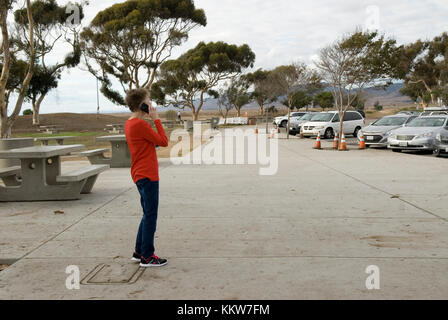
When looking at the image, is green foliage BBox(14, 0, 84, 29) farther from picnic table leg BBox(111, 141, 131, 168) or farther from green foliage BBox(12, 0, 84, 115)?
picnic table leg BBox(111, 141, 131, 168)

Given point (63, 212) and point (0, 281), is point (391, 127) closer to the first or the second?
point (63, 212)

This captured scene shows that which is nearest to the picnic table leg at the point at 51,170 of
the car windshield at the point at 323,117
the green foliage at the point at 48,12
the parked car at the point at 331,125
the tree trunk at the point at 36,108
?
the parked car at the point at 331,125

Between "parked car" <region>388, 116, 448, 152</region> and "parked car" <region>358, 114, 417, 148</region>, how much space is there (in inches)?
45.4

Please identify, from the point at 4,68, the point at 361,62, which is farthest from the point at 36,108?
the point at 361,62

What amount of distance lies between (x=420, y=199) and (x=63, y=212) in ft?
18.3

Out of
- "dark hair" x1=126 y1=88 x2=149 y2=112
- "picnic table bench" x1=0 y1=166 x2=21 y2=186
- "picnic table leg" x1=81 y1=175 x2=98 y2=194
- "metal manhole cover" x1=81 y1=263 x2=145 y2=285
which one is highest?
"dark hair" x1=126 y1=88 x2=149 y2=112

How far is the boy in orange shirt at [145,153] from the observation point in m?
3.93

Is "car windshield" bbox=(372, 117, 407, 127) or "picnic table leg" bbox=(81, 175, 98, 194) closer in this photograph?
"picnic table leg" bbox=(81, 175, 98, 194)

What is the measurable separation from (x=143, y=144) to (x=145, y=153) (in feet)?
0.27

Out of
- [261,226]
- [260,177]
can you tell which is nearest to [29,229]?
[261,226]

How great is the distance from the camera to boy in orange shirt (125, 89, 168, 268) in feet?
12.9

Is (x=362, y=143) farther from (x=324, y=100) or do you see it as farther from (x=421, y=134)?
(x=324, y=100)

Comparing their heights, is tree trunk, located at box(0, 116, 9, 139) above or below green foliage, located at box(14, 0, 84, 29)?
below

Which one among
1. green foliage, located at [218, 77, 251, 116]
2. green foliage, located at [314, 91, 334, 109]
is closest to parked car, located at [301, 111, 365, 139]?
green foliage, located at [218, 77, 251, 116]
